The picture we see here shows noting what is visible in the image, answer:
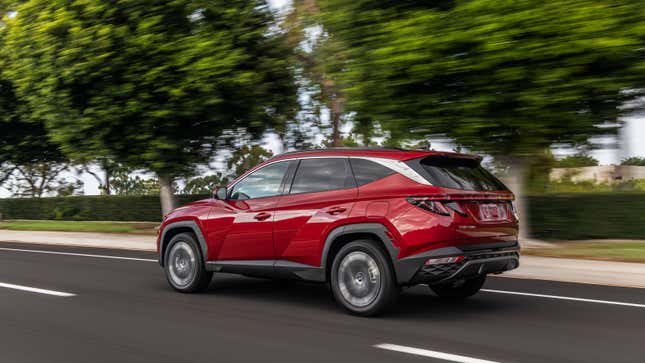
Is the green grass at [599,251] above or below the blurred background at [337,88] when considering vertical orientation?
below

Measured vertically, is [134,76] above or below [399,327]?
above

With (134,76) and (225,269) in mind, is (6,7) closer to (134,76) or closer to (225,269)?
(134,76)

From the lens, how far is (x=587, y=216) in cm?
1619

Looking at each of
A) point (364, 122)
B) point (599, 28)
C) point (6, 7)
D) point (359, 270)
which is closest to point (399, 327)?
point (359, 270)

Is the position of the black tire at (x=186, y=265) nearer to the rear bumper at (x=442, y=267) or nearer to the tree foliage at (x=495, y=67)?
the rear bumper at (x=442, y=267)

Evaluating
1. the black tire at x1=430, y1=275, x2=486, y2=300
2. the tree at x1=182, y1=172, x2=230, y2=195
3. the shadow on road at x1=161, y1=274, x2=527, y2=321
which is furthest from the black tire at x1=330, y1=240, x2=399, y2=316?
the tree at x1=182, y1=172, x2=230, y2=195

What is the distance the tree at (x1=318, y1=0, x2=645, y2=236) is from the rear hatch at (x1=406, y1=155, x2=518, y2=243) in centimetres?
497

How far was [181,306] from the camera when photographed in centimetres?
805

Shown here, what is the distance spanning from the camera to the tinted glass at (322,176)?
A: 24.6ft

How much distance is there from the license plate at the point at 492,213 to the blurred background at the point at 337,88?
2.89 meters

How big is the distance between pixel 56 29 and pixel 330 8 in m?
9.06

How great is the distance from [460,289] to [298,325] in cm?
244

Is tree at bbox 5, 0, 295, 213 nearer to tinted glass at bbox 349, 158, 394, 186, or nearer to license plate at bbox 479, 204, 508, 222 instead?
tinted glass at bbox 349, 158, 394, 186

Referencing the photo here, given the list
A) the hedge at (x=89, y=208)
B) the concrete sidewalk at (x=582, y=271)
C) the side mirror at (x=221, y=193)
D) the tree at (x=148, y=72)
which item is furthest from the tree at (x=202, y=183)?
the side mirror at (x=221, y=193)
